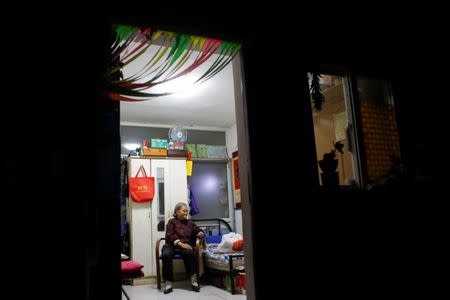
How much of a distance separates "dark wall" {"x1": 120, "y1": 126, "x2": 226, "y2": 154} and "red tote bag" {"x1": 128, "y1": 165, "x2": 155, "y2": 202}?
1030 mm

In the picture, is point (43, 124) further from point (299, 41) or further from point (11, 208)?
point (299, 41)

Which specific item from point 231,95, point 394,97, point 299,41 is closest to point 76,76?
point 299,41

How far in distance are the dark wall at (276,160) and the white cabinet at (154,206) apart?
416cm

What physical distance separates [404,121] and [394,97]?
20 centimetres

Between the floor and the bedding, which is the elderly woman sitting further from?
the bedding

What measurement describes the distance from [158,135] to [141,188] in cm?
162

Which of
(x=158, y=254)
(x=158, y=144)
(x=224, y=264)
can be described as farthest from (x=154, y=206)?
(x=224, y=264)

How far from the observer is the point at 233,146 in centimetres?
780

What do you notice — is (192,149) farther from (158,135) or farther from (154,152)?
(154,152)

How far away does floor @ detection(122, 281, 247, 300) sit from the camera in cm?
468

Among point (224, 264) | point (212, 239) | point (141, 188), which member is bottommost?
point (224, 264)

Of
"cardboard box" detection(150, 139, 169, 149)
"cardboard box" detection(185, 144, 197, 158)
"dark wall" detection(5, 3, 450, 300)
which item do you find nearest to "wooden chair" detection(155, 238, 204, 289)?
"cardboard box" detection(150, 139, 169, 149)

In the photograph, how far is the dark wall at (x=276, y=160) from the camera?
6.47ft

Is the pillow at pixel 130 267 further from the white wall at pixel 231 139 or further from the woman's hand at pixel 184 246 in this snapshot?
the white wall at pixel 231 139
